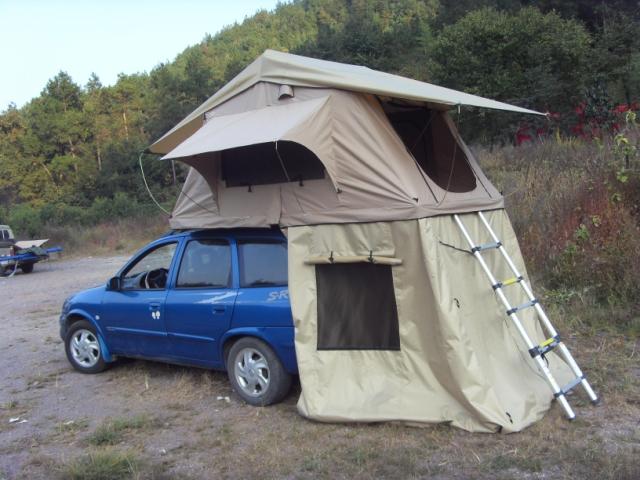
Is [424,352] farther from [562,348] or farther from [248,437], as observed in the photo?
[248,437]

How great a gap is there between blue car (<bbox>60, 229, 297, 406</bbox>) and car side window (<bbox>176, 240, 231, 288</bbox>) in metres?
0.01

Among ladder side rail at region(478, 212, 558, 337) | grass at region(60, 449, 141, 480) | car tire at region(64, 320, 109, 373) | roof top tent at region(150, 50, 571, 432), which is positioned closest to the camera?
grass at region(60, 449, 141, 480)

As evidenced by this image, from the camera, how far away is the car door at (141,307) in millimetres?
6461

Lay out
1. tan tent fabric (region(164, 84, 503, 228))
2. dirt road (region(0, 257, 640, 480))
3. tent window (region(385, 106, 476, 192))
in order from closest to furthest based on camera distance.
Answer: dirt road (region(0, 257, 640, 480)), tan tent fabric (region(164, 84, 503, 228)), tent window (region(385, 106, 476, 192))

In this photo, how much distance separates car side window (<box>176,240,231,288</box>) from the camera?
239 inches

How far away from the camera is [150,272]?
699cm

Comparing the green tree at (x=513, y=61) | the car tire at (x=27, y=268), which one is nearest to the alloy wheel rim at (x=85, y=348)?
the car tire at (x=27, y=268)

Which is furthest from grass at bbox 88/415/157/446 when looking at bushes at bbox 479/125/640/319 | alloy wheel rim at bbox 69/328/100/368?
bushes at bbox 479/125/640/319

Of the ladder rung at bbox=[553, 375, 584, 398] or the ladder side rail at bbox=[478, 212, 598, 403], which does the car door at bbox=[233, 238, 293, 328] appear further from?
the ladder rung at bbox=[553, 375, 584, 398]

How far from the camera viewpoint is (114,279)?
6.88m

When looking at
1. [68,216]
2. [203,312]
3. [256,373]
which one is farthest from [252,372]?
[68,216]

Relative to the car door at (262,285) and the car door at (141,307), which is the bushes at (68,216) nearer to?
the car door at (141,307)

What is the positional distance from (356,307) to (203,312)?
1.51 meters

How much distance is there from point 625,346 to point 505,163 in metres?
7.75
